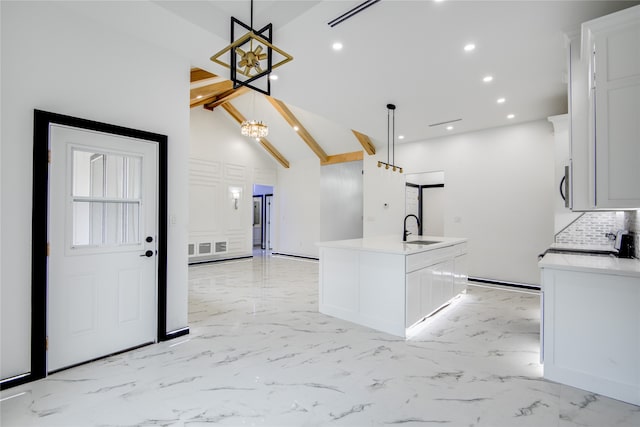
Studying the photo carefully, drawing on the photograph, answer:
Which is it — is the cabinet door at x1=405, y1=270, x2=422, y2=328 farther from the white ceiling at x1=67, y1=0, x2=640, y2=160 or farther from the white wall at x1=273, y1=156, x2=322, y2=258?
the white wall at x1=273, y1=156, x2=322, y2=258

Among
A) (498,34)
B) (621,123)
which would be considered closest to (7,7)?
(498,34)

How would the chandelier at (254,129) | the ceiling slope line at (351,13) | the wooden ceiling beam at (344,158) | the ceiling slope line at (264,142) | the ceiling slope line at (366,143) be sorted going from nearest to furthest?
the ceiling slope line at (351,13) < the chandelier at (254,129) < the ceiling slope line at (366,143) < the wooden ceiling beam at (344,158) < the ceiling slope line at (264,142)

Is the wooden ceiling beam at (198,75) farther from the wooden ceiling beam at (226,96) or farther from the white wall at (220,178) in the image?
the white wall at (220,178)

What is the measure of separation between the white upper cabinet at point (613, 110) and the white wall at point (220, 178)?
7.50 metres

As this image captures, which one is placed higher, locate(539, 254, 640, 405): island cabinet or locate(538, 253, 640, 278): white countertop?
locate(538, 253, 640, 278): white countertop

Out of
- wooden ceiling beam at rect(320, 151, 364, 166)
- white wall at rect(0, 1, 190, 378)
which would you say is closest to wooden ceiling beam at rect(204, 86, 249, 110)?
wooden ceiling beam at rect(320, 151, 364, 166)

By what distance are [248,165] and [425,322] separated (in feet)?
22.8

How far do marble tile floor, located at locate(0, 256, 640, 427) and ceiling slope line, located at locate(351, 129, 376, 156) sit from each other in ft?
15.6

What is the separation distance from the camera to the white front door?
2449mm

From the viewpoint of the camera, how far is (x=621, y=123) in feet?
6.78

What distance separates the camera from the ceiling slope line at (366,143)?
7.21 metres

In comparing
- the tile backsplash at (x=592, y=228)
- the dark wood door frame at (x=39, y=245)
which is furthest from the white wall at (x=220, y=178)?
the tile backsplash at (x=592, y=228)

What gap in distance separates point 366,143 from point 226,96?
142 inches

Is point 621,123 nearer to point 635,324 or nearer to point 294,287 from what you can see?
point 635,324
